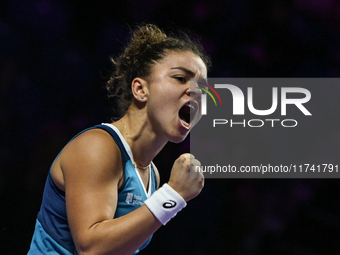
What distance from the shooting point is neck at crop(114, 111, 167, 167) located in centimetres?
144

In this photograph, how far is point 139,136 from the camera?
4.75 feet

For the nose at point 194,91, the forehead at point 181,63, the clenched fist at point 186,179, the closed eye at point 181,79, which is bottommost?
the clenched fist at point 186,179

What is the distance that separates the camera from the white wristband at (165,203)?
1075 millimetres

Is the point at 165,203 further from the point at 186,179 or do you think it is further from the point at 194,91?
the point at 194,91

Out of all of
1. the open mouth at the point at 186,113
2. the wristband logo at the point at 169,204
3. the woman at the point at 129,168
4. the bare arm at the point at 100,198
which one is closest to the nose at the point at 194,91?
the woman at the point at 129,168

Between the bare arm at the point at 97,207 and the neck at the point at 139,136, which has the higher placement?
the neck at the point at 139,136

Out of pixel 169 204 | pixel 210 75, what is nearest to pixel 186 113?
pixel 169 204

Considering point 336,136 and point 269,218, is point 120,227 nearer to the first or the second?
point 269,218

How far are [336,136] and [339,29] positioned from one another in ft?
2.86

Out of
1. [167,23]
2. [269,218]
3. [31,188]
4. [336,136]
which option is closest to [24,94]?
[31,188]

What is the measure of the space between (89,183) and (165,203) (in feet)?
0.84

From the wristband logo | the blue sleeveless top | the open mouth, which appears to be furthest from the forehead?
the wristband logo

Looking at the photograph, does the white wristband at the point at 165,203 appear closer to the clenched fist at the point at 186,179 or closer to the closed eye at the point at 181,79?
the clenched fist at the point at 186,179

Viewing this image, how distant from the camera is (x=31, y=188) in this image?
2.46 metres
